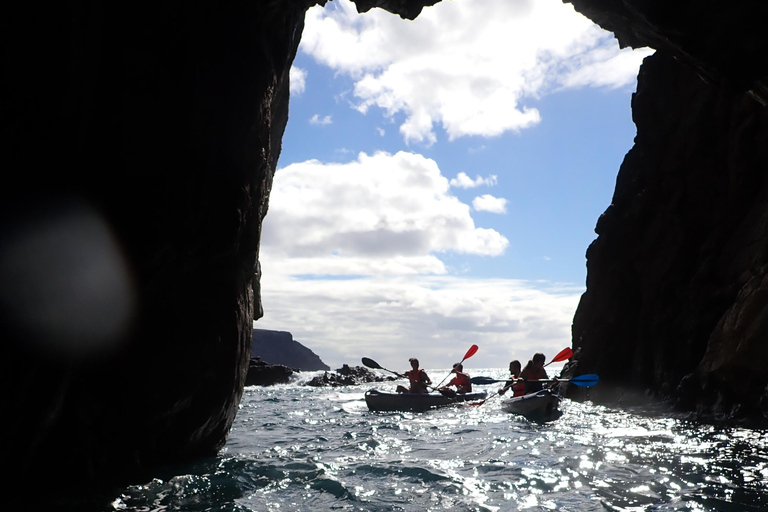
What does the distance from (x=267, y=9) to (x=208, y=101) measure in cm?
198

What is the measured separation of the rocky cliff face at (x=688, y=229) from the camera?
6168 millimetres

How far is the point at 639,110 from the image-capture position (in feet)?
65.1

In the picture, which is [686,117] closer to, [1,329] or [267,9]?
[267,9]

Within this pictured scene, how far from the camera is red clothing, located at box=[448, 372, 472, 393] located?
62.0ft

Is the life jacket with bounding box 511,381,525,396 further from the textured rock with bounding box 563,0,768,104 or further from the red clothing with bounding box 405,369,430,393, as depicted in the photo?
the textured rock with bounding box 563,0,768,104

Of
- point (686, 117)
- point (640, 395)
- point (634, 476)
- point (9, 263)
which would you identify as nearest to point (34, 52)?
point (9, 263)

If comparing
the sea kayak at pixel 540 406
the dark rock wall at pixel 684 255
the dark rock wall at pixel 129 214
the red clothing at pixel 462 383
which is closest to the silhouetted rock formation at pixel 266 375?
the red clothing at pixel 462 383

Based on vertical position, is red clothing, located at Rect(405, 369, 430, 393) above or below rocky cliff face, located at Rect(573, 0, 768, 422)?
below

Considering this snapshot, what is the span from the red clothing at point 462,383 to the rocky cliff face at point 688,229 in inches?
189

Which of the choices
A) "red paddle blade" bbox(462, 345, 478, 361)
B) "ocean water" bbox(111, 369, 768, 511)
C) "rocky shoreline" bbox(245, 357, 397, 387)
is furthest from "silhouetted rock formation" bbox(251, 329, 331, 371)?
"ocean water" bbox(111, 369, 768, 511)

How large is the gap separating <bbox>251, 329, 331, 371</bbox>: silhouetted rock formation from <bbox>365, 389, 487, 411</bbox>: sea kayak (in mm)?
115695

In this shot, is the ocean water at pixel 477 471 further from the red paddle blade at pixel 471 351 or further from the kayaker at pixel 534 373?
the red paddle blade at pixel 471 351

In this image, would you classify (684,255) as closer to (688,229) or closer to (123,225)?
(688,229)

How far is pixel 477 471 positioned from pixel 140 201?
5.61m
